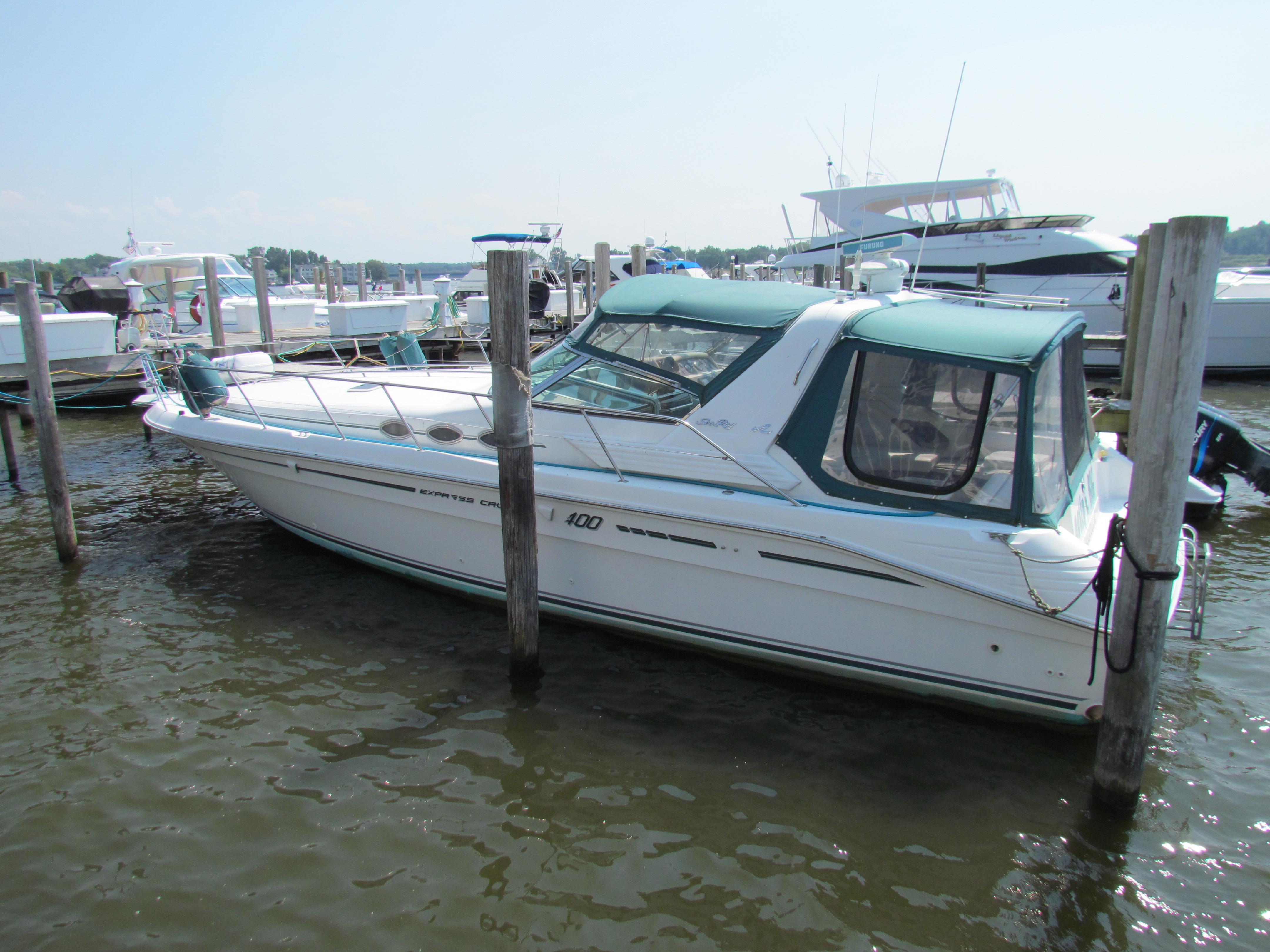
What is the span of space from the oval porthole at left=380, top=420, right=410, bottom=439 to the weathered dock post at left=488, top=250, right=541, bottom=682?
151cm

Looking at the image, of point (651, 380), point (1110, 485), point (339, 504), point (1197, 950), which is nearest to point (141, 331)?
point (339, 504)

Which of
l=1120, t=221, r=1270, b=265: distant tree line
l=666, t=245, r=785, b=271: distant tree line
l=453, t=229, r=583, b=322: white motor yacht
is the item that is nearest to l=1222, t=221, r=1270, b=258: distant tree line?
l=1120, t=221, r=1270, b=265: distant tree line

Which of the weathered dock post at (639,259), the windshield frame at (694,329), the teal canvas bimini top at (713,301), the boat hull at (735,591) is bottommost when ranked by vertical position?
the boat hull at (735,591)

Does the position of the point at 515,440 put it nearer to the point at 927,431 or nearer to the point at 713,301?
the point at 713,301

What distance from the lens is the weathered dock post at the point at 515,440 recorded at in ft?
13.8

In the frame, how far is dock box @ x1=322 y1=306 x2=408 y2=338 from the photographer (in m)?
17.2

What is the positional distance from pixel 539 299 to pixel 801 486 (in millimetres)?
16348

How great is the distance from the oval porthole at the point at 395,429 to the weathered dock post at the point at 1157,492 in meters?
4.48

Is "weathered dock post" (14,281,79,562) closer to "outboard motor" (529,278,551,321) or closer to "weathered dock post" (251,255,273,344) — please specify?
"weathered dock post" (251,255,273,344)

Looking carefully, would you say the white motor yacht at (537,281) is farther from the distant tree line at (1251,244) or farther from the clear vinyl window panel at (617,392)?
the distant tree line at (1251,244)

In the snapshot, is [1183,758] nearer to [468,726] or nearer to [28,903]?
[468,726]

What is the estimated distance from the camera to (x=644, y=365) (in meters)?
4.84

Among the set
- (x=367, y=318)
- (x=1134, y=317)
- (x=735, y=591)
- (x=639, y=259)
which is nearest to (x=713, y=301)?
(x=735, y=591)

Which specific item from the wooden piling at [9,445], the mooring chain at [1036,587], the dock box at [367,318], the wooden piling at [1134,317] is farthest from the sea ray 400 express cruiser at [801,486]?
the dock box at [367,318]
